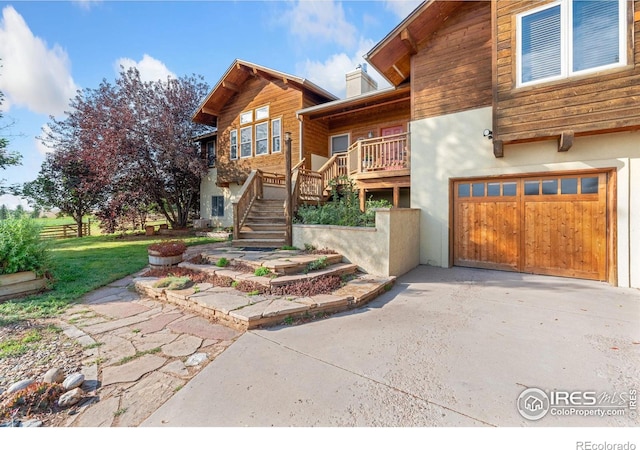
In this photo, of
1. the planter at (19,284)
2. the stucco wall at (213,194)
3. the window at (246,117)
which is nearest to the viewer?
the planter at (19,284)

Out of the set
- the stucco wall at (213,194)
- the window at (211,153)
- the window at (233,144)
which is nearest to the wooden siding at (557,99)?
the window at (233,144)

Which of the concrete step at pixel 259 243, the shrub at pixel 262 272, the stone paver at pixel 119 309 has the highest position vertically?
the concrete step at pixel 259 243

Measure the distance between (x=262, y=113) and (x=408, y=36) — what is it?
754 centimetres

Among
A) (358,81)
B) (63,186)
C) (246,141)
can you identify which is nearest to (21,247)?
(246,141)

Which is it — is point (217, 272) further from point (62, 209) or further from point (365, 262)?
point (62, 209)

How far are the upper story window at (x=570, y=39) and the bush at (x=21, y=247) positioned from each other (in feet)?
32.8

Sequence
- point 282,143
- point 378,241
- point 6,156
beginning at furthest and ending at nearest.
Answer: point 282,143
point 6,156
point 378,241

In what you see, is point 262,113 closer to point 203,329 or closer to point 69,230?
point 203,329

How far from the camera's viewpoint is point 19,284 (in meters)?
4.68

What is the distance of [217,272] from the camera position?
17.0ft

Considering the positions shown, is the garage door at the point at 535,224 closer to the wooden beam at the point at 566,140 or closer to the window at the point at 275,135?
the wooden beam at the point at 566,140

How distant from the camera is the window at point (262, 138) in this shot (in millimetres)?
12383

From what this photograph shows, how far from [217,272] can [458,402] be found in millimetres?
4385
